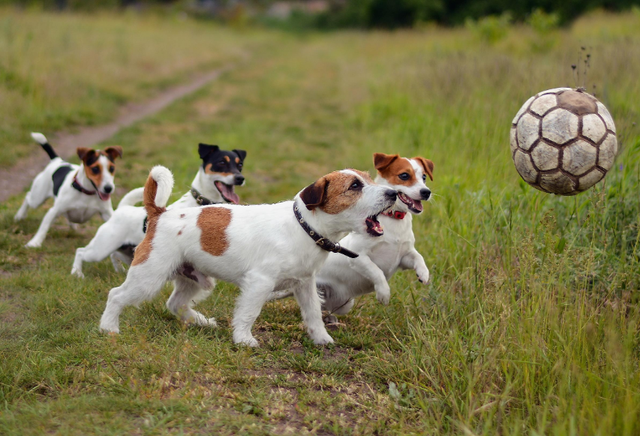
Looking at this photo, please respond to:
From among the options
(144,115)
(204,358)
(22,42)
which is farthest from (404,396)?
(22,42)

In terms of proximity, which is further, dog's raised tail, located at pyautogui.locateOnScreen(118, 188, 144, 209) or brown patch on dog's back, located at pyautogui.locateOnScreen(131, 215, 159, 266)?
dog's raised tail, located at pyautogui.locateOnScreen(118, 188, 144, 209)

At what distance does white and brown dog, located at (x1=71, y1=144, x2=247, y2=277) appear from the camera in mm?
4926

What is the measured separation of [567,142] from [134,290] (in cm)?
270

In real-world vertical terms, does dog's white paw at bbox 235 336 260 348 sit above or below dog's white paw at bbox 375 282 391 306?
below

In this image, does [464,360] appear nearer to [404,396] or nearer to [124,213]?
[404,396]

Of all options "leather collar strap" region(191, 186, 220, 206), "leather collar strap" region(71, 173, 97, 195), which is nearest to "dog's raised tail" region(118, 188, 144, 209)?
"leather collar strap" region(191, 186, 220, 206)

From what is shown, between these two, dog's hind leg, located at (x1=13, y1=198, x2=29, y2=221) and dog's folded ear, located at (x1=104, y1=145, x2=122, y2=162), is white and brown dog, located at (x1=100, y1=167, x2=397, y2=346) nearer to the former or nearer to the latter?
dog's folded ear, located at (x1=104, y1=145, x2=122, y2=162)

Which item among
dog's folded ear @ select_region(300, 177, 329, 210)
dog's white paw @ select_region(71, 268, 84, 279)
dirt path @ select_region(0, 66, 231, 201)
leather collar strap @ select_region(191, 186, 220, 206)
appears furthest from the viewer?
dirt path @ select_region(0, 66, 231, 201)

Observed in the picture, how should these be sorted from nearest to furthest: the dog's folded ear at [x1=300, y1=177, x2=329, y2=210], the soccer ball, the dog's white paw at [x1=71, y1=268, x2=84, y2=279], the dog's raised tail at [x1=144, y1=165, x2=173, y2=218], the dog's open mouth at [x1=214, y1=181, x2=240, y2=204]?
the soccer ball, the dog's folded ear at [x1=300, y1=177, x2=329, y2=210], the dog's raised tail at [x1=144, y1=165, x2=173, y2=218], the dog's white paw at [x1=71, y1=268, x2=84, y2=279], the dog's open mouth at [x1=214, y1=181, x2=240, y2=204]

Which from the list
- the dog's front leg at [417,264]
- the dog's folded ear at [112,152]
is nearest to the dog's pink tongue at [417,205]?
the dog's front leg at [417,264]

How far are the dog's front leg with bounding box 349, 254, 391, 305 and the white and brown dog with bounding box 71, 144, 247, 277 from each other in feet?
5.34

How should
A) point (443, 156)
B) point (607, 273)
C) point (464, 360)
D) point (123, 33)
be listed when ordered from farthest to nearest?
point (123, 33)
point (443, 156)
point (607, 273)
point (464, 360)

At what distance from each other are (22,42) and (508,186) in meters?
10.2

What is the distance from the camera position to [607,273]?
4.00 meters
